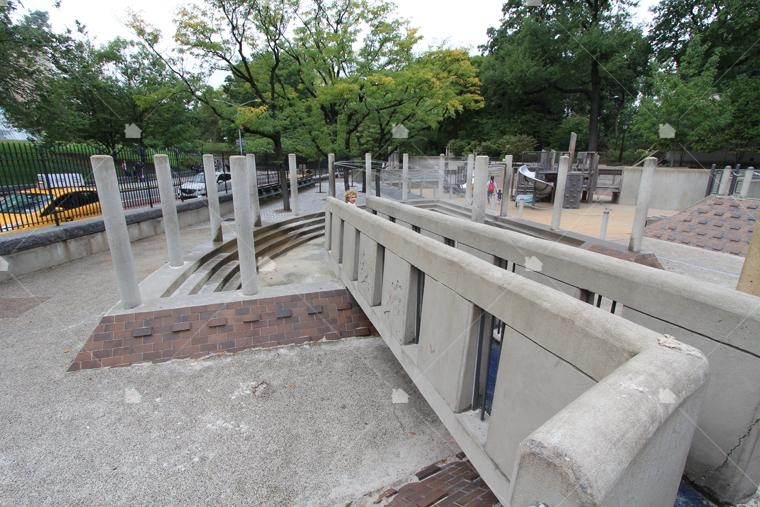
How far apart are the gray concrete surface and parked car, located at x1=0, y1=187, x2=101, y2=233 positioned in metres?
3.61

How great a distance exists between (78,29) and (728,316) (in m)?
30.2

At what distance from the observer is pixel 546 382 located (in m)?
1.70

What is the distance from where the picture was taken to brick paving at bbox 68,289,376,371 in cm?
411

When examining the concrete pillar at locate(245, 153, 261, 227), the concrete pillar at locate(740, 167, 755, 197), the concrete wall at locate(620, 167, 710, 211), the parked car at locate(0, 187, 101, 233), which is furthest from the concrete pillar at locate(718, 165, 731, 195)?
the parked car at locate(0, 187, 101, 233)

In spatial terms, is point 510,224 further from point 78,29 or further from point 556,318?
point 78,29

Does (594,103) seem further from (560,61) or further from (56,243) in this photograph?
(56,243)

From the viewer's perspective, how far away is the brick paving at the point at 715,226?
893cm

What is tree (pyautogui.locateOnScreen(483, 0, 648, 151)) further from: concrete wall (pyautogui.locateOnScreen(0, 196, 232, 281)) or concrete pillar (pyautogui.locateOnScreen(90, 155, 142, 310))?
concrete pillar (pyautogui.locateOnScreen(90, 155, 142, 310))

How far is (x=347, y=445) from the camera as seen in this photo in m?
3.03

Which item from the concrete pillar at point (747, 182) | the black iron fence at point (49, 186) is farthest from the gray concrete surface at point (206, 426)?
the concrete pillar at point (747, 182)

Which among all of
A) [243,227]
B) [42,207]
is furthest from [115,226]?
[42,207]

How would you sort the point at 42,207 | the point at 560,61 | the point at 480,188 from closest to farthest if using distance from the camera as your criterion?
the point at 42,207 → the point at 480,188 → the point at 560,61

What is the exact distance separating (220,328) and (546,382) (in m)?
3.87

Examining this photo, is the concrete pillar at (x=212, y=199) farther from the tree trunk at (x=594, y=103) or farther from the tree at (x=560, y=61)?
the tree trunk at (x=594, y=103)
